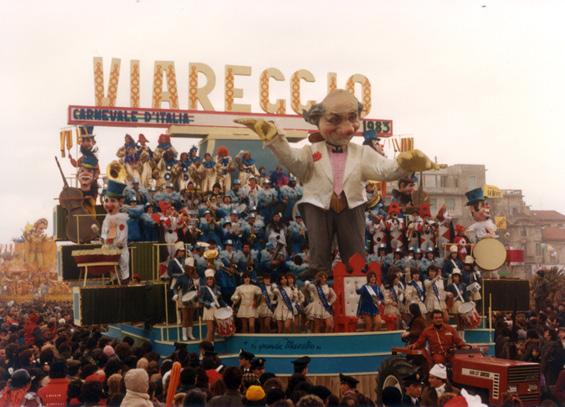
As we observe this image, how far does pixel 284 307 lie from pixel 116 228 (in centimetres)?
414

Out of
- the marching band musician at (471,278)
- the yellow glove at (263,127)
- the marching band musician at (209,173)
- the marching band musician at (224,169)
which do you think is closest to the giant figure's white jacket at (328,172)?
the yellow glove at (263,127)

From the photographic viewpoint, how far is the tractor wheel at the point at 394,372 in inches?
434

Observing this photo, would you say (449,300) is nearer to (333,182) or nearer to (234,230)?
(333,182)

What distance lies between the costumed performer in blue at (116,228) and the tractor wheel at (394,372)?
23.8 feet

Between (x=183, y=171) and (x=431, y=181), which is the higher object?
(x=431, y=181)

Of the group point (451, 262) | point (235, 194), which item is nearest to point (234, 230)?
point (235, 194)

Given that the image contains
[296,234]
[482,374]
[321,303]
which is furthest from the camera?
[296,234]

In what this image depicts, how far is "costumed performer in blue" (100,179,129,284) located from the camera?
1730 cm

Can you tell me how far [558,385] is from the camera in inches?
462

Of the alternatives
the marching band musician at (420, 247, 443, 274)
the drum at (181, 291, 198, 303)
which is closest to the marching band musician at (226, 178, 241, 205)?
the drum at (181, 291, 198, 303)

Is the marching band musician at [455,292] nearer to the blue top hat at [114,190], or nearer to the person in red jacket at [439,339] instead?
the person in red jacket at [439,339]

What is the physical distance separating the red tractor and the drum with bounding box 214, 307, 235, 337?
4.18m

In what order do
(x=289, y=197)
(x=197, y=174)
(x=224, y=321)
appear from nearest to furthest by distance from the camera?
(x=224, y=321) → (x=289, y=197) → (x=197, y=174)

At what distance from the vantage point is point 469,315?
17.6 metres
